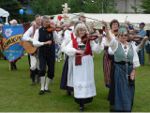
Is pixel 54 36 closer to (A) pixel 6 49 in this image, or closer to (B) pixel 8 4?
(A) pixel 6 49

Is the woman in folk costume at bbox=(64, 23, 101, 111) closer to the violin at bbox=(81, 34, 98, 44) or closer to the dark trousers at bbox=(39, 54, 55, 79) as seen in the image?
the violin at bbox=(81, 34, 98, 44)

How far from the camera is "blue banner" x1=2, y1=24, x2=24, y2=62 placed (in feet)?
46.2

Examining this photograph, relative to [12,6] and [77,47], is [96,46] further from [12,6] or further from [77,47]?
[12,6]

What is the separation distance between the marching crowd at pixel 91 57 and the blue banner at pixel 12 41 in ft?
12.6

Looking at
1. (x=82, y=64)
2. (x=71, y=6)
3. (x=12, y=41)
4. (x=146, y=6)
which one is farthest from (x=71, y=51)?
(x=146, y=6)

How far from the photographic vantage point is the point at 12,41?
46.6ft

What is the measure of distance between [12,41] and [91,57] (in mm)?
6062

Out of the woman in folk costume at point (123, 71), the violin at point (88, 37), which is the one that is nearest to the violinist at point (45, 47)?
the violin at point (88, 37)

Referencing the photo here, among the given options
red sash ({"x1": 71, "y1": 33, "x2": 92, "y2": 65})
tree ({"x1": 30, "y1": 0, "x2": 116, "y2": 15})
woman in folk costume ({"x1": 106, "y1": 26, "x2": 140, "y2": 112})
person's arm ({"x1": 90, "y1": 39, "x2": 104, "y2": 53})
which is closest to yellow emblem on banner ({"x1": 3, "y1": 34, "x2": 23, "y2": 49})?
red sash ({"x1": 71, "y1": 33, "x2": 92, "y2": 65})

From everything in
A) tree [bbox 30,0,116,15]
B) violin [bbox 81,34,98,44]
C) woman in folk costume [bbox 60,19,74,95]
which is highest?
tree [bbox 30,0,116,15]

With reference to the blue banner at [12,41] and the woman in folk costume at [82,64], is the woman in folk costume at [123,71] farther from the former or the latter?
the blue banner at [12,41]

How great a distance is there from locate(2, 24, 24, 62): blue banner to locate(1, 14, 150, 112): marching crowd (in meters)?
3.83

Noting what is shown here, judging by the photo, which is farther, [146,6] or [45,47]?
[146,6]

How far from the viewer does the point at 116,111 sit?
8047mm
